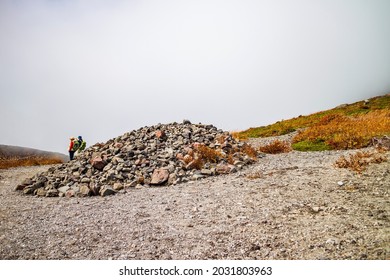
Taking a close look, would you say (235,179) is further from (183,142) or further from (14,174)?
(14,174)

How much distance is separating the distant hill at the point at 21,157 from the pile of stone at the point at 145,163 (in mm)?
11208

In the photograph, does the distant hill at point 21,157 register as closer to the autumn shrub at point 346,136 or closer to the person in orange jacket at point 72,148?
the person in orange jacket at point 72,148

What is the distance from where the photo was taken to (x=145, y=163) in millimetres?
14086

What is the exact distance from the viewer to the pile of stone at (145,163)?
1272cm

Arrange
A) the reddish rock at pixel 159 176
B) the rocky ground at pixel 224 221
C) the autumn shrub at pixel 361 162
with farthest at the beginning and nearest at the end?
the reddish rock at pixel 159 176, the autumn shrub at pixel 361 162, the rocky ground at pixel 224 221

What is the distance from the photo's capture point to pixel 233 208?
838cm

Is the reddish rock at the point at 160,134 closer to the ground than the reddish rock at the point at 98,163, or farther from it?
farther from it

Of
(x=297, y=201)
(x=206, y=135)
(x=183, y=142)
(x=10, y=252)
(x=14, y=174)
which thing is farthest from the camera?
(x=14, y=174)

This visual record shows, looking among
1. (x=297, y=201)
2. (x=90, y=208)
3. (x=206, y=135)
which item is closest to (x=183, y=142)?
(x=206, y=135)

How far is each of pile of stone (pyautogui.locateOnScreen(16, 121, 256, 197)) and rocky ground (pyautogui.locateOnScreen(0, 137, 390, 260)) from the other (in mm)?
1282

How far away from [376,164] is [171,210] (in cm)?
763

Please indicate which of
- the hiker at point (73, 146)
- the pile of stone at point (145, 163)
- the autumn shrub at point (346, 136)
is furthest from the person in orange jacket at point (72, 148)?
the autumn shrub at point (346, 136)

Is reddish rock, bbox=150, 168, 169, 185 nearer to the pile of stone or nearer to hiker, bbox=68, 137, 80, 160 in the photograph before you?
the pile of stone

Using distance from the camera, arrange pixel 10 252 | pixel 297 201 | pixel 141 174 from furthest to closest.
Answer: pixel 141 174, pixel 297 201, pixel 10 252
